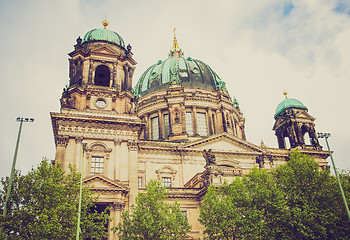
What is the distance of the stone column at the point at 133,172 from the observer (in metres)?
32.9

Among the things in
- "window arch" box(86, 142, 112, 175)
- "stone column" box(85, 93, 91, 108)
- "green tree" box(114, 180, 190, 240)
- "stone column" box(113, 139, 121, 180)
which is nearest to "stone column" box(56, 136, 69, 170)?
"window arch" box(86, 142, 112, 175)

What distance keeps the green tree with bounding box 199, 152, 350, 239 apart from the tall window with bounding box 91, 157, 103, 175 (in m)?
10.9

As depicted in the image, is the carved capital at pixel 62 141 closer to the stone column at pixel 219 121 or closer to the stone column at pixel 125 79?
the stone column at pixel 125 79

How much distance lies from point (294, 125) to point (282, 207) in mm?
25918

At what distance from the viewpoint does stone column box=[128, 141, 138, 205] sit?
1297 inches

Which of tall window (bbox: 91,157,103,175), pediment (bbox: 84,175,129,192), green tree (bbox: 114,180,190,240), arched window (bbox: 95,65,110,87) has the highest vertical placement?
arched window (bbox: 95,65,110,87)

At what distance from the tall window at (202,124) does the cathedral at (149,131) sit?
0.16 m

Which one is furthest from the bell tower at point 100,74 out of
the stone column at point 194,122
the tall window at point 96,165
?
the stone column at point 194,122

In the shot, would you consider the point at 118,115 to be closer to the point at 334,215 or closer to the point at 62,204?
the point at 62,204

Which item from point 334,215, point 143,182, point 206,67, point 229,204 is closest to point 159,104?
point 206,67

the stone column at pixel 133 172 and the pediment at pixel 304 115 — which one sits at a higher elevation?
the pediment at pixel 304 115

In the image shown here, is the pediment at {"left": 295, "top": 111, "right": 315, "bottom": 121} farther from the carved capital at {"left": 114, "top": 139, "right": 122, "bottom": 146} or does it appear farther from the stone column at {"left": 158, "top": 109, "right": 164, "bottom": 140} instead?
the carved capital at {"left": 114, "top": 139, "right": 122, "bottom": 146}

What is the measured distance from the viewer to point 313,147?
49.8 metres

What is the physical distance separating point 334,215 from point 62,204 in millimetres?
20563
